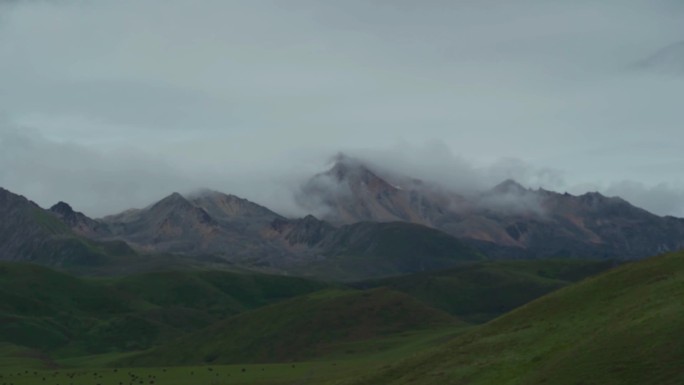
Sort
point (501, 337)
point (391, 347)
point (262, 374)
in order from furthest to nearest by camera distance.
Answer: point (391, 347)
point (262, 374)
point (501, 337)

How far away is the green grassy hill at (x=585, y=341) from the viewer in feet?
171

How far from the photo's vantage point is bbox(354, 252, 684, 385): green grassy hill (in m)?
52.2

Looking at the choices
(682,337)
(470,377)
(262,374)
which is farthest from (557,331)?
(262,374)

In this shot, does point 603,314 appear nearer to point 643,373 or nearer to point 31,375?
point 643,373

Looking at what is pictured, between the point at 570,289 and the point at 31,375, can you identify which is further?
the point at 31,375

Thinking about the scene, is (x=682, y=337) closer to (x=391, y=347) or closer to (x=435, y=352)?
(x=435, y=352)

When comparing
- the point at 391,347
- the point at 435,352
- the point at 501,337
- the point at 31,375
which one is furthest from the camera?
the point at 391,347

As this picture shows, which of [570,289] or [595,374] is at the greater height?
[570,289]

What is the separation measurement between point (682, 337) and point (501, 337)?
2488 cm

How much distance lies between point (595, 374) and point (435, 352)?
29.5 meters

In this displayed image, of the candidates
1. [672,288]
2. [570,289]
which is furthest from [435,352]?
[672,288]

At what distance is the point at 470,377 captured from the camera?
65.3 m

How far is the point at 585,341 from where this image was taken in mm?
59781

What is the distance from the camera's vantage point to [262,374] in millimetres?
139875
